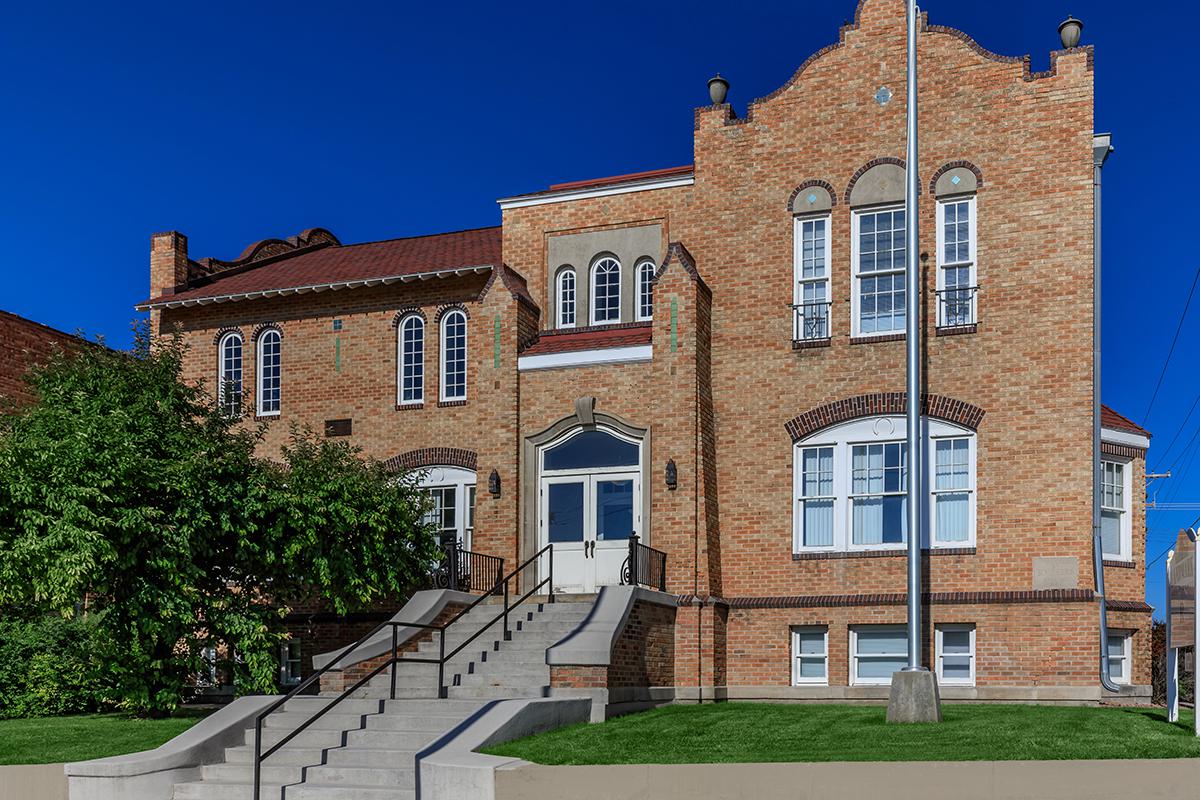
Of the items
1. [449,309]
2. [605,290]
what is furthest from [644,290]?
[449,309]

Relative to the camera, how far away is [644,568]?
2042cm

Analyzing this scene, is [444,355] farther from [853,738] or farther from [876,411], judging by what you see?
[853,738]

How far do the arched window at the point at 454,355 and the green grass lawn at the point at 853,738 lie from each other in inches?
357

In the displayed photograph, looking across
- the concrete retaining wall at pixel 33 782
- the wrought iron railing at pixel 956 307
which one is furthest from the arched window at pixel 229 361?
the wrought iron railing at pixel 956 307

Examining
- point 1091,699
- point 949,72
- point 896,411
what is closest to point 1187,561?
point 1091,699

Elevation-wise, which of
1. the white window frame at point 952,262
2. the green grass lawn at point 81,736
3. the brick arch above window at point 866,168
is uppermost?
the brick arch above window at point 866,168

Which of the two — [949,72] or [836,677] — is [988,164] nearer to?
[949,72]

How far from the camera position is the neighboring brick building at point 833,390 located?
2008cm

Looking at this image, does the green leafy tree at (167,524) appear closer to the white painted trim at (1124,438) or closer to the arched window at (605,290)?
the arched window at (605,290)

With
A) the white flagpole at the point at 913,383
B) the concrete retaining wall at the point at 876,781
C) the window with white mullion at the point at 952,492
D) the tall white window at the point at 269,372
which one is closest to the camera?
the concrete retaining wall at the point at 876,781

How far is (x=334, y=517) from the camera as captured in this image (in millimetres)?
19766

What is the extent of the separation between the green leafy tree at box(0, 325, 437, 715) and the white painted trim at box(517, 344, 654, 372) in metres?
3.16

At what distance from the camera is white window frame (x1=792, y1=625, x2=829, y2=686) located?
68.3 feet

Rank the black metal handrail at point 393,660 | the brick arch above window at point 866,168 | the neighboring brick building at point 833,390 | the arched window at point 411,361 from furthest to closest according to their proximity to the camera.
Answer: the arched window at point 411,361 → the brick arch above window at point 866,168 → the neighboring brick building at point 833,390 → the black metal handrail at point 393,660
